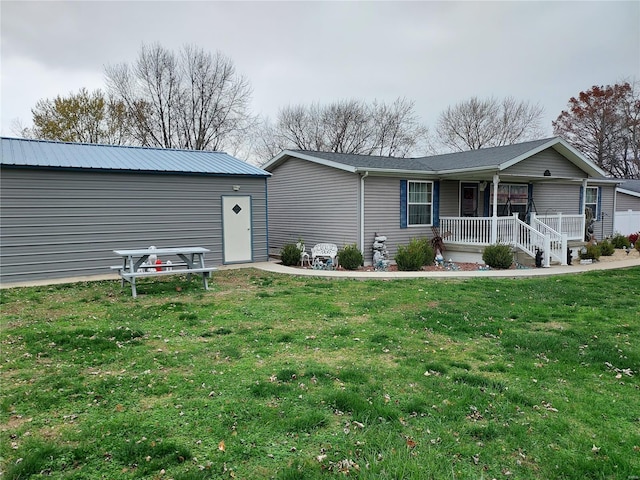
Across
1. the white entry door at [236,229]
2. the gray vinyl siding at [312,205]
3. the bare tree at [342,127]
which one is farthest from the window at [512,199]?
the bare tree at [342,127]

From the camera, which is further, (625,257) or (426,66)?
(426,66)

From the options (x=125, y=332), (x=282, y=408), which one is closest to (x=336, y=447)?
(x=282, y=408)

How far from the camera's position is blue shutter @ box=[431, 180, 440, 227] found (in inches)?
533

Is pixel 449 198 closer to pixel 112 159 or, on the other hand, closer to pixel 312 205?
pixel 312 205

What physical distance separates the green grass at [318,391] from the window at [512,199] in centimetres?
853

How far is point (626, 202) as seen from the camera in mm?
20688

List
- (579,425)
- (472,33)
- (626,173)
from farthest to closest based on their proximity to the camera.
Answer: (626,173)
(472,33)
(579,425)

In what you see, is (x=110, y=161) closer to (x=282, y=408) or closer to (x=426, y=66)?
(x=282, y=408)

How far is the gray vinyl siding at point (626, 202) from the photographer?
20.5m

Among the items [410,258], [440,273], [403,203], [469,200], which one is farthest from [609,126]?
[440,273]

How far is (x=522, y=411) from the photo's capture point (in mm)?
3254

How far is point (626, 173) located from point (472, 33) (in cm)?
2589

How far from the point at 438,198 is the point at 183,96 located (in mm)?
18498

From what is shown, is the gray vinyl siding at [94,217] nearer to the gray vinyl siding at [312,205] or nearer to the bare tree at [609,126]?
the gray vinyl siding at [312,205]
